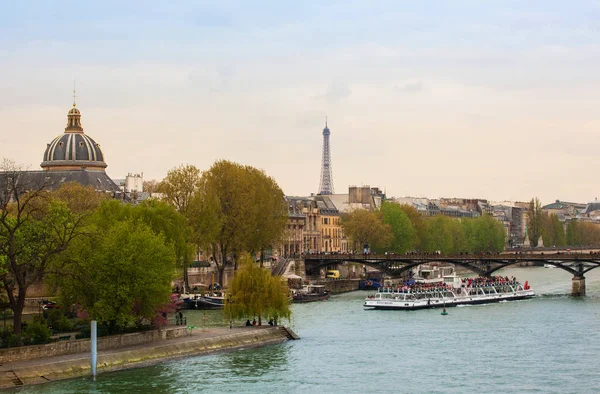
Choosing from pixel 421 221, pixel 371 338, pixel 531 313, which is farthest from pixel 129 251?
pixel 421 221

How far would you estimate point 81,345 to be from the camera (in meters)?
52.3

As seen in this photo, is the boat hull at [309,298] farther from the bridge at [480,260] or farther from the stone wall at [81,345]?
the stone wall at [81,345]

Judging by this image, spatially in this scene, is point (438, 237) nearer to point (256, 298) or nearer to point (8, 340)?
point (256, 298)

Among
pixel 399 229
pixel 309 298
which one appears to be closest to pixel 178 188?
pixel 309 298

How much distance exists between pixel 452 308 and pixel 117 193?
4303 cm

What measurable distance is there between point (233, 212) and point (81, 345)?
49.7 meters

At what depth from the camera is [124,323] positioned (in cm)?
5553

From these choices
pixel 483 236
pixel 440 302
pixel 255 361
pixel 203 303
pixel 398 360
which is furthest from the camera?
pixel 483 236

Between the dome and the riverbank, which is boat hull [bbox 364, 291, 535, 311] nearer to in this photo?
the riverbank

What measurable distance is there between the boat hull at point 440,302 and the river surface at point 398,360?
4890 mm

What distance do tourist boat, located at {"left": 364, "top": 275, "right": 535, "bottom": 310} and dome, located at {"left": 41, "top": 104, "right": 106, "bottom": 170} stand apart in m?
40.9

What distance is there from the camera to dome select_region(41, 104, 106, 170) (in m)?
125

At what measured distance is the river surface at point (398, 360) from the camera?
4912 cm

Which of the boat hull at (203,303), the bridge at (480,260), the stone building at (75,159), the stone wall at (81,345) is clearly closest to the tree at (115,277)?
the stone wall at (81,345)
